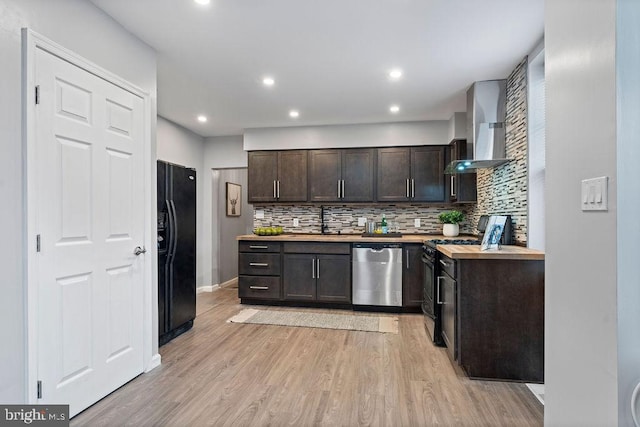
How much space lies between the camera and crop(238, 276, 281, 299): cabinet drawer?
14.8 ft

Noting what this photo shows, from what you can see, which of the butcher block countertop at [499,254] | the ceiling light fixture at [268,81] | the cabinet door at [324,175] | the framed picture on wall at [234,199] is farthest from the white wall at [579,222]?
the framed picture on wall at [234,199]

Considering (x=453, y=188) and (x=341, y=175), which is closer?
(x=453, y=188)

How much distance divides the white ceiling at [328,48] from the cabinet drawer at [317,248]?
1.74 m

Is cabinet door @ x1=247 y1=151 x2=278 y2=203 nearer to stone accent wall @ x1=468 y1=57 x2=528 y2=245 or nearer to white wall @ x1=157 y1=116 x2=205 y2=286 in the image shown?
white wall @ x1=157 y1=116 x2=205 y2=286

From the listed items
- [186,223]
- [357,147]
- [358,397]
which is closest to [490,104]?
[357,147]

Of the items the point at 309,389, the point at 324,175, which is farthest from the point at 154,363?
the point at 324,175

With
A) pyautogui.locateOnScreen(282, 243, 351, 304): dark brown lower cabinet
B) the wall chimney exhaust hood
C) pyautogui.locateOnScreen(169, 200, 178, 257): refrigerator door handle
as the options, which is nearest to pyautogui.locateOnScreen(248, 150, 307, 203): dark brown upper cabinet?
pyautogui.locateOnScreen(282, 243, 351, 304): dark brown lower cabinet

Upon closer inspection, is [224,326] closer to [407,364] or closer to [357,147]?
[407,364]

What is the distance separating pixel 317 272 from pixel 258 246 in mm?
888

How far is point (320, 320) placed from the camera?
154 inches

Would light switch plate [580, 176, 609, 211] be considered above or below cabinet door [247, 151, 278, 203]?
below

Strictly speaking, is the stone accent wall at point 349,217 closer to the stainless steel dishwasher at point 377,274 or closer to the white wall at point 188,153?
the stainless steel dishwasher at point 377,274

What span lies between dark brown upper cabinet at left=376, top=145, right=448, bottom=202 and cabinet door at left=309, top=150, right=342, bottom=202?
0.59m

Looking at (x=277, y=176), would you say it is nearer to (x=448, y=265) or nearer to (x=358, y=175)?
(x=358, y=175)
